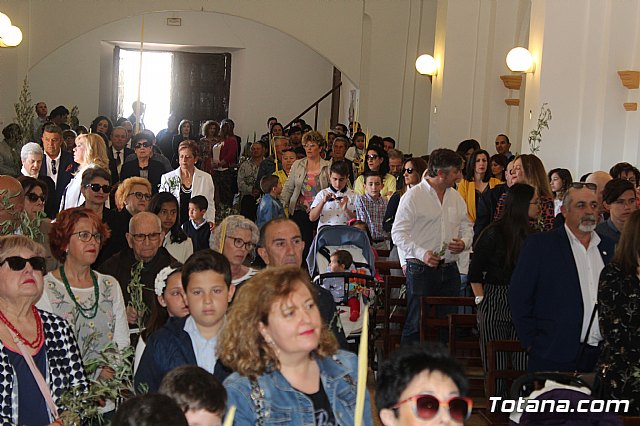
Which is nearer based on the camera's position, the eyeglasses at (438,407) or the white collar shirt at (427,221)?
the eyeglasses at (438,407)

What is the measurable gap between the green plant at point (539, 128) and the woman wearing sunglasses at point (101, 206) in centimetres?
531

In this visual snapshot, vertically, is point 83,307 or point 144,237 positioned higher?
point 144,237

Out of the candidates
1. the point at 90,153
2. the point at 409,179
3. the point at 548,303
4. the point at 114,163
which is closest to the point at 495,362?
the point at 548,303

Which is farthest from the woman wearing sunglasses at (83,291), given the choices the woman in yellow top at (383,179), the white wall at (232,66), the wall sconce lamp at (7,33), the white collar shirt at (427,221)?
the white wall at (232,66)

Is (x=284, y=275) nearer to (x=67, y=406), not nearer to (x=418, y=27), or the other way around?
(x=67, y=406)

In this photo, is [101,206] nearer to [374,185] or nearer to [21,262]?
[21,262]

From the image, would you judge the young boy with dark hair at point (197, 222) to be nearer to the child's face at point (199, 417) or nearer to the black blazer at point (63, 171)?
the black blazer at point (63, 171)

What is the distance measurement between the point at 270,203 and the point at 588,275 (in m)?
6.36

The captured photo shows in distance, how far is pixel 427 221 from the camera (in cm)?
927

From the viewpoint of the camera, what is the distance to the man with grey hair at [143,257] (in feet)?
23.0

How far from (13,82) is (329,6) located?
19.7 feet

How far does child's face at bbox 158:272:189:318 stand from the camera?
5543 millimetres

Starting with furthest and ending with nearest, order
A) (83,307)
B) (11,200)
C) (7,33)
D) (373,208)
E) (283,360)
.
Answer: (7,33), (373,208), (11,200), (83,307), (283,360)

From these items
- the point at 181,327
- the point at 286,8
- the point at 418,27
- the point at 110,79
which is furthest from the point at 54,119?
the point at 181,327
